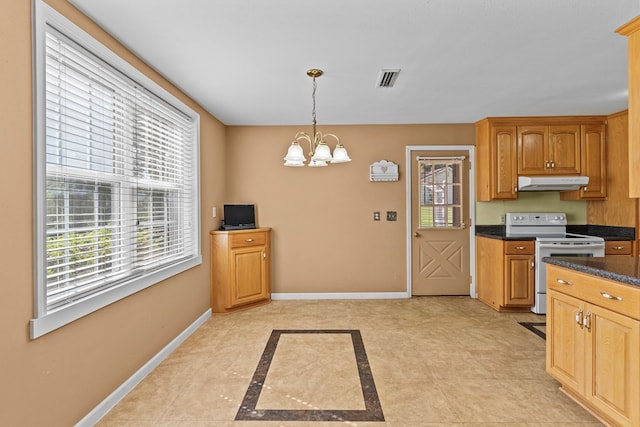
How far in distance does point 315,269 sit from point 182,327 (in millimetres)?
1959

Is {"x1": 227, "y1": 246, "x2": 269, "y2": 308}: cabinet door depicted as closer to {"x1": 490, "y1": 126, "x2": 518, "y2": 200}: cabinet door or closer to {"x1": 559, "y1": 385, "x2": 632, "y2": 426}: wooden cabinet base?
{"x1": 490, "y1": 126, "x2": 518, "y2": 200}: cabinet door

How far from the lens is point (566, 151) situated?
4387mm

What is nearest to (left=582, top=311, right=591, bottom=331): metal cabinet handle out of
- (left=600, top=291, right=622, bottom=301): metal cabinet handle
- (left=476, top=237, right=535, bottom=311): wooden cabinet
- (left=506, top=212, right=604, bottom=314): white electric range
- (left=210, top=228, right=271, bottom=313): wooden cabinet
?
(left=600, top=291, right=622, bottom=301): metal cabinet handle

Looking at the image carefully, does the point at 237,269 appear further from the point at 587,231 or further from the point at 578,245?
the point at 587,231

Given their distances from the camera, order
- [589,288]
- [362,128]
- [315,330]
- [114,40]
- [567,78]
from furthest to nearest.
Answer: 1. [362,128]
2. [315,330]
3. [567,78]
4. [114,40]
5. [589,288]

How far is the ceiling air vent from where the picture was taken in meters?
2.95

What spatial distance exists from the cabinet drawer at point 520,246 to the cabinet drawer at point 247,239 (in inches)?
116

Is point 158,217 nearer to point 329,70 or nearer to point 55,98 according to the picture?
point 55,98

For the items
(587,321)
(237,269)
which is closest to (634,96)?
(587,321)

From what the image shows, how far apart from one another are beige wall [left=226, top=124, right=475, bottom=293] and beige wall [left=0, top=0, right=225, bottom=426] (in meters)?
2.40

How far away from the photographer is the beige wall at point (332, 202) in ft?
15.8

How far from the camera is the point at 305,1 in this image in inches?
75.9

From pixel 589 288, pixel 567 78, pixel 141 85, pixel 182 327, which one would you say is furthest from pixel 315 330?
pixel 567 78

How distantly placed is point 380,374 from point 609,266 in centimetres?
164
